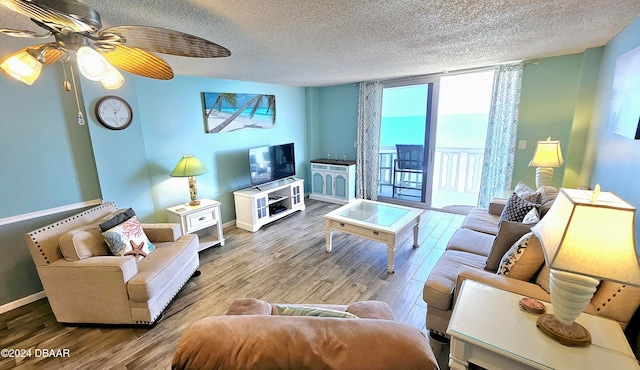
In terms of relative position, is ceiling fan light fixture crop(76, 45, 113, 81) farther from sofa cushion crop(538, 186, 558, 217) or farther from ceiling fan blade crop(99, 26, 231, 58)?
sofa cushion crop(538, 186, 558, 217)

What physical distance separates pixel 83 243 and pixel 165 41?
1.73 meters

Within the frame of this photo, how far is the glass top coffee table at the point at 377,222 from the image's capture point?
8.87 feet

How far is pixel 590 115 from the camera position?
2.81 meters

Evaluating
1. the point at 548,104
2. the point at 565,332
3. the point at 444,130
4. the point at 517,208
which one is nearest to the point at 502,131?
the point at 548,104

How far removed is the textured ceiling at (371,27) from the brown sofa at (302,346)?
153cm

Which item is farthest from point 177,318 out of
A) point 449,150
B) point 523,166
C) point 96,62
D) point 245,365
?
point 449,150

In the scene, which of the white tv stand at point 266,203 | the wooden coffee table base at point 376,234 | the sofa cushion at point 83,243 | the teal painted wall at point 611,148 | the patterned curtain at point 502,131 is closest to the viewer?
the teal painted wall at point 611,148

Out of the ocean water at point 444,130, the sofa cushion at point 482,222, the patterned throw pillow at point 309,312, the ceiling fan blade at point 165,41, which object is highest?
the ceiling fan blade at point 165,41

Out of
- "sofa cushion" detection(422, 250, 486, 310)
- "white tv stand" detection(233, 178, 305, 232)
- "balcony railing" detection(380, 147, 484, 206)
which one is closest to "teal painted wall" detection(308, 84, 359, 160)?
"balcony railing" detection(380, 147, 484, 206)

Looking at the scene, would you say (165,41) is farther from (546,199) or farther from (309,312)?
(546,199)

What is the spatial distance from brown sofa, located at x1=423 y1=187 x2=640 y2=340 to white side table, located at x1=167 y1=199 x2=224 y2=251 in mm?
2514

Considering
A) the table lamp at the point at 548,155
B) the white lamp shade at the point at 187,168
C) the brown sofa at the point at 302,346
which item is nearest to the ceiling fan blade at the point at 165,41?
the brown sofa at the point at 302,346

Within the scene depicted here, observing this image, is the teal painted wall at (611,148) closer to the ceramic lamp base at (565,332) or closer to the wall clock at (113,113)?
the ceramic lamp base at (565,332)

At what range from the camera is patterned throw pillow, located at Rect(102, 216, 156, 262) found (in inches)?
84.0
